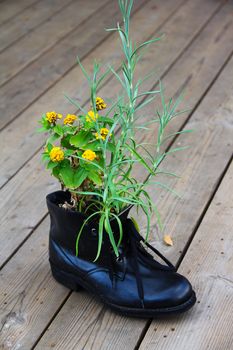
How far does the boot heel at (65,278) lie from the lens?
142cm

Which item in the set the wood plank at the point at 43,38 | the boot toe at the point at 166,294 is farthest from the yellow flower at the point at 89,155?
the wood plank at the point at 43,38

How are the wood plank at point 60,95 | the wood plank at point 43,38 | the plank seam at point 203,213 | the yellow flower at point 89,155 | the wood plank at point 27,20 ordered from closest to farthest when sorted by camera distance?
the yellow flower at point 89,155, the plank seam at point 203,213, the wood plank at point 60,95, the wood plank at point 43,38, the wood plank at point 27,20

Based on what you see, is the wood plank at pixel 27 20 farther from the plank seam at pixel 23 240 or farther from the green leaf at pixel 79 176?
the green leaf at pixel 79 176

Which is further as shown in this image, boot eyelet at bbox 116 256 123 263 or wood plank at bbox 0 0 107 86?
wood plank at bbox 0 0 107 86

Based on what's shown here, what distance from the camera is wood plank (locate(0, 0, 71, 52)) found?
283cm

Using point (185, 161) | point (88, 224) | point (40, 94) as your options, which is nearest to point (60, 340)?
point (88, 224)

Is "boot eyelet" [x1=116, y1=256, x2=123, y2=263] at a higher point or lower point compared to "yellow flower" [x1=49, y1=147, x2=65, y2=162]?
lower

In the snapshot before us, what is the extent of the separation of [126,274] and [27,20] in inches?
76.8

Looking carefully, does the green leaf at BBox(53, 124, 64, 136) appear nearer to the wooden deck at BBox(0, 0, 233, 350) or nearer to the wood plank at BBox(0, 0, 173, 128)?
→ the wooden deck at BBox(0, 0, 233, 350)

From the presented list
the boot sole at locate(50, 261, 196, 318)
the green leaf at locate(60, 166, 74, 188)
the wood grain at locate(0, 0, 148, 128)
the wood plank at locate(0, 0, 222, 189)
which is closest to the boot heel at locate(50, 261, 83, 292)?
the boot sole at locate(50, 261, 196, 318)

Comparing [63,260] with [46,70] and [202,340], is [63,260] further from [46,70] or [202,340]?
[46,70]

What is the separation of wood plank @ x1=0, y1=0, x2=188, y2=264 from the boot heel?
166 millimetres

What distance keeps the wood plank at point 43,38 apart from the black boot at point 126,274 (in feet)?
4.04

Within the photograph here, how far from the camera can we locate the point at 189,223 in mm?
1661
